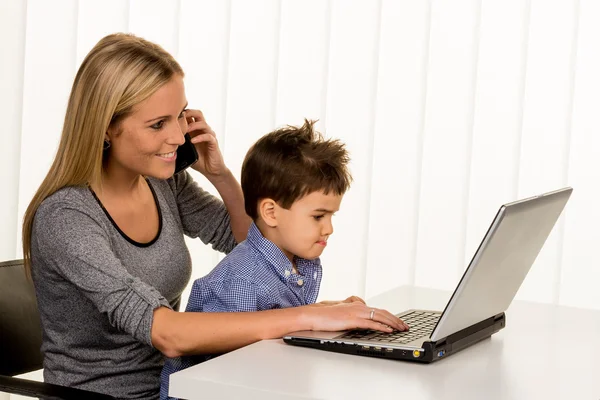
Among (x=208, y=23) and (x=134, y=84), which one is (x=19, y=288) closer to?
(x=134, y=84)

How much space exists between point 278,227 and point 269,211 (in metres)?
0.04

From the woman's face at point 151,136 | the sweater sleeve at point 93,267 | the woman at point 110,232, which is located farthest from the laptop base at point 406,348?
the woman's face at point 151,136

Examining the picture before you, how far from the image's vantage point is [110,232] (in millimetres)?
1987

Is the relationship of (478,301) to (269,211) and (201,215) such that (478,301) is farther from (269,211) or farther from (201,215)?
(201,215)

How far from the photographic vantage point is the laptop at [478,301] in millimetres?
1545

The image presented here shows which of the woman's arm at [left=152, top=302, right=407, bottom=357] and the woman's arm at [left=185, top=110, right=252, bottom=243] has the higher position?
the woman's arm at [left=185, top=110, right=252, bottom=243]

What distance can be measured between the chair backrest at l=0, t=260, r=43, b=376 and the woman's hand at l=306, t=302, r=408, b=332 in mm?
716

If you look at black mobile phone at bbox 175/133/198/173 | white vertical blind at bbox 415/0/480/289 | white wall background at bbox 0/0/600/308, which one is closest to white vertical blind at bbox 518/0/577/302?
white wall background at bbox 0/0/600/308

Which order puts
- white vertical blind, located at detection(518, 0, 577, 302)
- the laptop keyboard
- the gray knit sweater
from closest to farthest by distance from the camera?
1. the laptop keyboard
2. the gray knit sweater
3. white vertical blind, located at detection(518, 0, 577, 302)

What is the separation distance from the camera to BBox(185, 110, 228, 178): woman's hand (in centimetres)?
234

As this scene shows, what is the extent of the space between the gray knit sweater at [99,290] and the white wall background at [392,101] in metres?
1.15

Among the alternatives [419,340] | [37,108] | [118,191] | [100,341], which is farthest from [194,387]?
[37,108]

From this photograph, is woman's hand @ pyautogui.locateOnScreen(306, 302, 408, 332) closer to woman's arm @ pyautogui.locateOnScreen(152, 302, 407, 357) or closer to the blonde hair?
woman's arm @ pyautogui.locateOnScreen(152, 302, 407, 357)

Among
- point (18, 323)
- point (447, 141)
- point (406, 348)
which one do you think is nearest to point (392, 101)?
point (447, 141)
